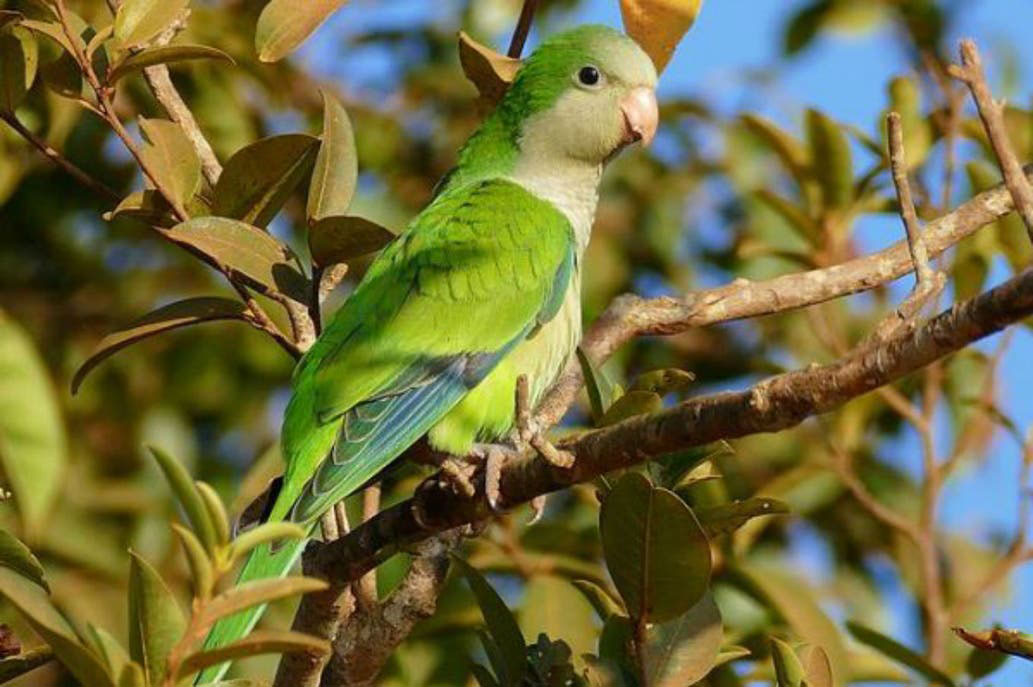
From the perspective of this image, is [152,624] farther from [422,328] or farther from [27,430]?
[27,430]

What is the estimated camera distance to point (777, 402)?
1.73m

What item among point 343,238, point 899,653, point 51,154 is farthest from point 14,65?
point 899,653

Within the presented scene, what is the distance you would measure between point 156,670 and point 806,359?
2.99 metres

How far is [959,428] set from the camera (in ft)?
13.4

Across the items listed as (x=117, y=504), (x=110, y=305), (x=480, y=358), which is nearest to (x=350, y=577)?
(x=480, y=358)

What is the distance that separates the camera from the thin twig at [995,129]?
6.28ft

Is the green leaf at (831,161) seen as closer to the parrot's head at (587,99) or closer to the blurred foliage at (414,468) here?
the blurred foliage at (414,468)

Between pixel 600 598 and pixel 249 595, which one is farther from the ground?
pixel 249 595

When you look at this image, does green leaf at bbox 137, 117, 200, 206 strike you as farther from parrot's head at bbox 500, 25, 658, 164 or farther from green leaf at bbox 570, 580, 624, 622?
parrot's head at bbox 500, 25, 658, 164

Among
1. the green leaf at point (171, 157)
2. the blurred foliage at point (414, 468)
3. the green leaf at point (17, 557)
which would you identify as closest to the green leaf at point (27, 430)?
the blurred foliage at point (414, 468)

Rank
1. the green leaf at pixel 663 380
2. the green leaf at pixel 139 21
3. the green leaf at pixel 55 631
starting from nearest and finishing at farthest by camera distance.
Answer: the green leaf at pixel 55 631 < the green leaf at pixel 663 380 < the green leaf at pixel 139 21

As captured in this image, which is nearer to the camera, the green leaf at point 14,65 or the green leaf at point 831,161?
the green leaf at point 14,65

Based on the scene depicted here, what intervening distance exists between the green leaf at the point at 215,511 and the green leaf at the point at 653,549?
54 centimetres

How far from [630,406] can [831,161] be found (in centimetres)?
168
